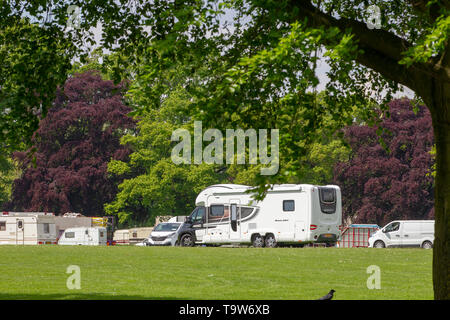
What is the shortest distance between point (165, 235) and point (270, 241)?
24.3 feet

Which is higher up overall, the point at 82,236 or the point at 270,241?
the point at 270,241

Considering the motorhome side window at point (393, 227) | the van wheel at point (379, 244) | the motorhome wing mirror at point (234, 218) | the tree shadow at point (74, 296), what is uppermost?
the motorhome wing mirror at point (234, 218)

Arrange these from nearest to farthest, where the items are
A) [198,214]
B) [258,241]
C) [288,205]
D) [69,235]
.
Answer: [288,205] → [258,241] → [198,214] → [69,235]

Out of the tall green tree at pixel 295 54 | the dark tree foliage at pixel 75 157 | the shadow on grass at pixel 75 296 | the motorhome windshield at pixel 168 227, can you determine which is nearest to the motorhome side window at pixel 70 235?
the dark tree foliage at pixel 75 157

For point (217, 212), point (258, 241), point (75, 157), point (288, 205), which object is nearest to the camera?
point (288, 205)

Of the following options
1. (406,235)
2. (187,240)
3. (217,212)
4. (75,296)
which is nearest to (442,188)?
(75,296)

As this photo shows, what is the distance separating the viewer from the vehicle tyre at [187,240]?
40031 mm

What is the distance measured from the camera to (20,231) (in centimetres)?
4738

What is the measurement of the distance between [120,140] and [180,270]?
3469cm

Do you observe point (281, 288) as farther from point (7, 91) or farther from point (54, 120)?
point (54, 120)

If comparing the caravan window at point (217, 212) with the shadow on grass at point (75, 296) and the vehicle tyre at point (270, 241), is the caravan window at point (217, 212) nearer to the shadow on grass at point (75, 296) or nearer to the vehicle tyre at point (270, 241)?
the vehicle tyre at point (270, 241)

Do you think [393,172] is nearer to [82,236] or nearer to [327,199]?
[327,199]

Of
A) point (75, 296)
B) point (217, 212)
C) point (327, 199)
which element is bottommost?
point (75, 296)

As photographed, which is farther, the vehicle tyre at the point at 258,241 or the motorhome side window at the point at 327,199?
the vehicle tyre at the point at 258,241
